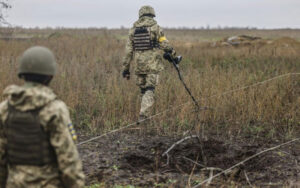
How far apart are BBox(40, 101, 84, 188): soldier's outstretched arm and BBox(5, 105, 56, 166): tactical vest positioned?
6 centimetres

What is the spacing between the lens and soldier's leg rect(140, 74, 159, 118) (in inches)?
267

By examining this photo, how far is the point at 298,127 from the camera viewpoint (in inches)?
262

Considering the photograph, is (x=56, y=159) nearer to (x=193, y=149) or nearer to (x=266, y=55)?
(x=193, y=149)

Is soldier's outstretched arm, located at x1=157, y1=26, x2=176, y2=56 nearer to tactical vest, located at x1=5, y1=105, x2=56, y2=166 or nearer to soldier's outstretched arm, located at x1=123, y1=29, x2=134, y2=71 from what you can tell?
soldier's outstretched arm, located at x1=123, y1=29, x2=134, y2=71

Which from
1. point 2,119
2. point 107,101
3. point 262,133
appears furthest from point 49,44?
point 2,119

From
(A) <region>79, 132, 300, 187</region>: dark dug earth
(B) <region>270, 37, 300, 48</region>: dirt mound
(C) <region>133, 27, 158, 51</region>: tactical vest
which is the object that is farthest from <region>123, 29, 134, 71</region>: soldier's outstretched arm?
(B) <region>270, 37, 300, 48</region>: dirt mound

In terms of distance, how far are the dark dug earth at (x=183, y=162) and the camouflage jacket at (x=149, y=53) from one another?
120cm

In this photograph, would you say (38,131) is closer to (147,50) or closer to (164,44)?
(164,44)

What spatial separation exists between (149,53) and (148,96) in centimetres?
75

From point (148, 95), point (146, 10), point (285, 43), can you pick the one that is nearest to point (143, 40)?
point (146, 10)

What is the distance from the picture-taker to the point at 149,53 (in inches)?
266

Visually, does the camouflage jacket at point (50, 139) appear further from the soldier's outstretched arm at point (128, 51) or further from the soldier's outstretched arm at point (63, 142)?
the soldier's outstretched arm at point (128, 51)

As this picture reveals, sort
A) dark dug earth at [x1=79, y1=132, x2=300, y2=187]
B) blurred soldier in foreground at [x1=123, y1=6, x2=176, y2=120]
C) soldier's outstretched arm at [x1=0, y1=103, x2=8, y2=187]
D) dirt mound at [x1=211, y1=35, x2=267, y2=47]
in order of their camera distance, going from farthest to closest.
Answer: dirt mound at [x1=211, y1=35, x2=267, y2=47] < blurred soldier in foreground at [x1=123, y1=6, x2=176, y2=120] < dark dug earth at [x1=79, y1=132, x2=300, y2=187] < soldier's outstretched arm at [x1=0, y1=103, x2=8, y2=187]

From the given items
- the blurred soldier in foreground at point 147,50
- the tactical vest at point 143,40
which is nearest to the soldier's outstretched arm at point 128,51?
the blurred soldier in foreground at point 147,50
